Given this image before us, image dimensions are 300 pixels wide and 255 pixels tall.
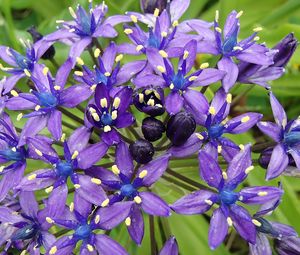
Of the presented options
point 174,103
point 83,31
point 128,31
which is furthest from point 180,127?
point 83,31

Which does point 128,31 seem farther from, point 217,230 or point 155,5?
point 217,230

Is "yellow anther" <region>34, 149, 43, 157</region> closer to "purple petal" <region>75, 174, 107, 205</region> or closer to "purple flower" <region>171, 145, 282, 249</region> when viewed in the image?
"purple petal" <region>75, 174, 107, 205</region>

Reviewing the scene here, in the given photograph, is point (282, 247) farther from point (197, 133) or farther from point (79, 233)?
point (79, 233)

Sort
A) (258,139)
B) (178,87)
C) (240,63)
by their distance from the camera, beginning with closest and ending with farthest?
(178,87)
(240,63)
(258,139)

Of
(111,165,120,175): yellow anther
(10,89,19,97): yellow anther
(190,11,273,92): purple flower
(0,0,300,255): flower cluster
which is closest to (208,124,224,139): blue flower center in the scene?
(0,0,300,255): flower cluster

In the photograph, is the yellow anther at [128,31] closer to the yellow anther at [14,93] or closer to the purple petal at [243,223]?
the yellow anther at [14,93]

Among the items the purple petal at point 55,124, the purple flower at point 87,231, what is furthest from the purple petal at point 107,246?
the purple petal at point 55,124

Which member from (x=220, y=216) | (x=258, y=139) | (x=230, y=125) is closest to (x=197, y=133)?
(x=230, y=125)
